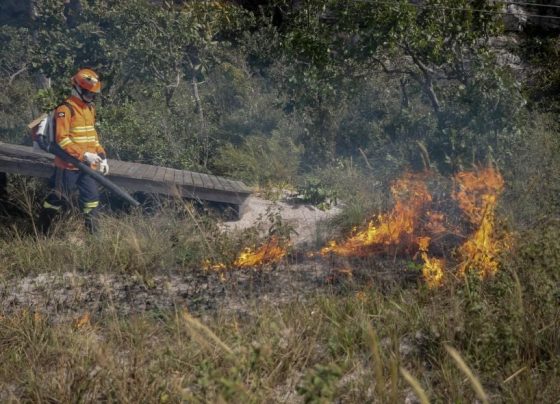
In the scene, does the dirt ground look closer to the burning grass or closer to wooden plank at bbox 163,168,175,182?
the burning grass

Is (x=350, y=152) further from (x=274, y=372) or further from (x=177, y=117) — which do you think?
(x=274, y=372)

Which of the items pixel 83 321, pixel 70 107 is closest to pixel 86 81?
pixel 70 107

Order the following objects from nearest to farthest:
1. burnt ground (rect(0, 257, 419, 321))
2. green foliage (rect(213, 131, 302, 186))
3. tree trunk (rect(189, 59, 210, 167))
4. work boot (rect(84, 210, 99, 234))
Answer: burnt ground (rect(0, 257, 419, 321)) < work boot (rect(84, 210, 99, 234)) < green foliage (rect(213, 131, 302, 186)) < tree trunk (rect(189, 59, 210, 167))

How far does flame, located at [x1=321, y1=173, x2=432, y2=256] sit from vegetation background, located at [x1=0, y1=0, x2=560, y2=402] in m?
0.81

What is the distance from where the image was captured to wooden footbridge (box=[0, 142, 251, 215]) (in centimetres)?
739

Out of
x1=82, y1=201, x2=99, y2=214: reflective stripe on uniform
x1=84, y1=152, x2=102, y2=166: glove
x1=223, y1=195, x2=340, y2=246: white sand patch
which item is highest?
x1=84, y1=152, x2=102, y2=166: glove

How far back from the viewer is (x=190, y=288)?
5.23 m

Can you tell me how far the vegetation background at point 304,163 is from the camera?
3443mm

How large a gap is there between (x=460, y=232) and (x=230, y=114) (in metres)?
7.19

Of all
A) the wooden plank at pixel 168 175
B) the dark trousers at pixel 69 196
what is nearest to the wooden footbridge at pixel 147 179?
the wooden plank at pixel 168 175

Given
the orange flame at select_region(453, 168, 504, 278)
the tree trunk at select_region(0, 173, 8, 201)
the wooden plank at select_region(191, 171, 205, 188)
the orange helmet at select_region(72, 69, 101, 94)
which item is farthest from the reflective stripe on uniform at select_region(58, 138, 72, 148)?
the orange flame at select_region(453, 168, 504, 278)

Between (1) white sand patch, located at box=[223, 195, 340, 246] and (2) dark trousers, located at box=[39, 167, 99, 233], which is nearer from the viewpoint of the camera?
(2) dark trousers, located at box=[39, 167, 99, 233]

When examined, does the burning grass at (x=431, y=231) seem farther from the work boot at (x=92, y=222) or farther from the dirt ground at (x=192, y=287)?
the work boot at (x=92, y=222)

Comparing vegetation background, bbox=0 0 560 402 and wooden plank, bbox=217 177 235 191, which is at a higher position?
vegetation background, bbox=0 0 560 402
